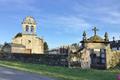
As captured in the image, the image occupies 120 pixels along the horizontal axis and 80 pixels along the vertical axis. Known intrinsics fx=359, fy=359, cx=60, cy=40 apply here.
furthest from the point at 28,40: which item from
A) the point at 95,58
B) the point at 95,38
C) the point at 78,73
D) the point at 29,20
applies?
the point at 78,73

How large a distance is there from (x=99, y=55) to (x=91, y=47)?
13.1 ft

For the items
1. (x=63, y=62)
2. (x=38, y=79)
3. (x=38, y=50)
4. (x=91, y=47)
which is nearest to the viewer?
(x=38, y=79)

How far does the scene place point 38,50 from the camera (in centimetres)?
9550

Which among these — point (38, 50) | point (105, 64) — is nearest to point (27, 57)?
point (105, 64)

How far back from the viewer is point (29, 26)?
291 feet

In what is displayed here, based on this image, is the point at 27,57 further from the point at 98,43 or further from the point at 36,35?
the point at 36,35

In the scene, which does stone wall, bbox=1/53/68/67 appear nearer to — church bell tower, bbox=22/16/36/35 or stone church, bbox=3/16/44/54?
stone church, bbox=3/16/44/54

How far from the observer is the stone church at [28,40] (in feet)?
284

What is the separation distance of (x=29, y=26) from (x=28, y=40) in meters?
4.73

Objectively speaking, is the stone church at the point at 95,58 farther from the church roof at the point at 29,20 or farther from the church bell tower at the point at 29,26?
the church roof at the point at 29,20

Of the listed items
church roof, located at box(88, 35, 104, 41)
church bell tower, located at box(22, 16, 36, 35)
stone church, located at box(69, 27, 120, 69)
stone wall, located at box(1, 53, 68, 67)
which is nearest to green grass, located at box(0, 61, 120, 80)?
stone church, located at box(69, 27, 120, 69)

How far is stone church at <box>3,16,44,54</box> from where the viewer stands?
86.6 m

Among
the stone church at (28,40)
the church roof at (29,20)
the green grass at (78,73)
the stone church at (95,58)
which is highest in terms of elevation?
the church roof at (29,20)

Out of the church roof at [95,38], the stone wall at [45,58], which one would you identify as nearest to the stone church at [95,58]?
the stone wall at [45,58]
